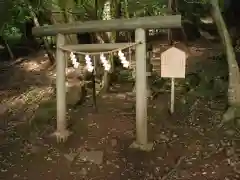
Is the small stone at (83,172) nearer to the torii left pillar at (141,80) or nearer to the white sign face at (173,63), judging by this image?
the torii left pillar at (141,80)

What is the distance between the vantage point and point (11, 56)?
1778 cm

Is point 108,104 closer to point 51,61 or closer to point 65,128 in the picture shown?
point 65,128

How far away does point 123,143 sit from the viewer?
6.27 metres

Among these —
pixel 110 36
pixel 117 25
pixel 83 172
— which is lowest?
pixel 83 172

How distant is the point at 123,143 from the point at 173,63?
2017 mm

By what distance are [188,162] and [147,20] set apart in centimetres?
266

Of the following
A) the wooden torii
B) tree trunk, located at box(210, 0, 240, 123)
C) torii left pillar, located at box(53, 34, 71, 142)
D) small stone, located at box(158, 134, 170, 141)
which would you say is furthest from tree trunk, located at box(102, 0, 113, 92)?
tree trunk, located at box(210, 0, 240, 123)

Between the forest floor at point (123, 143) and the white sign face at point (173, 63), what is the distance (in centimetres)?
106

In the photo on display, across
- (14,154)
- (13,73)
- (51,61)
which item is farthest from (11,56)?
(14,154)

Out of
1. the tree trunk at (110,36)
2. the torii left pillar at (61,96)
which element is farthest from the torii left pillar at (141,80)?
the tree trunk at (110,36)

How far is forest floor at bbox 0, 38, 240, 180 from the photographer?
219 inches

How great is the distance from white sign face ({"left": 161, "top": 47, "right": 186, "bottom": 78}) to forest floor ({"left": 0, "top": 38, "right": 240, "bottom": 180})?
41.6 inches

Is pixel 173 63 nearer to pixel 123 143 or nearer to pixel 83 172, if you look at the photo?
pixel 123 143

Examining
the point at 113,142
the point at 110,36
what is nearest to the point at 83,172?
the point at 113,142
